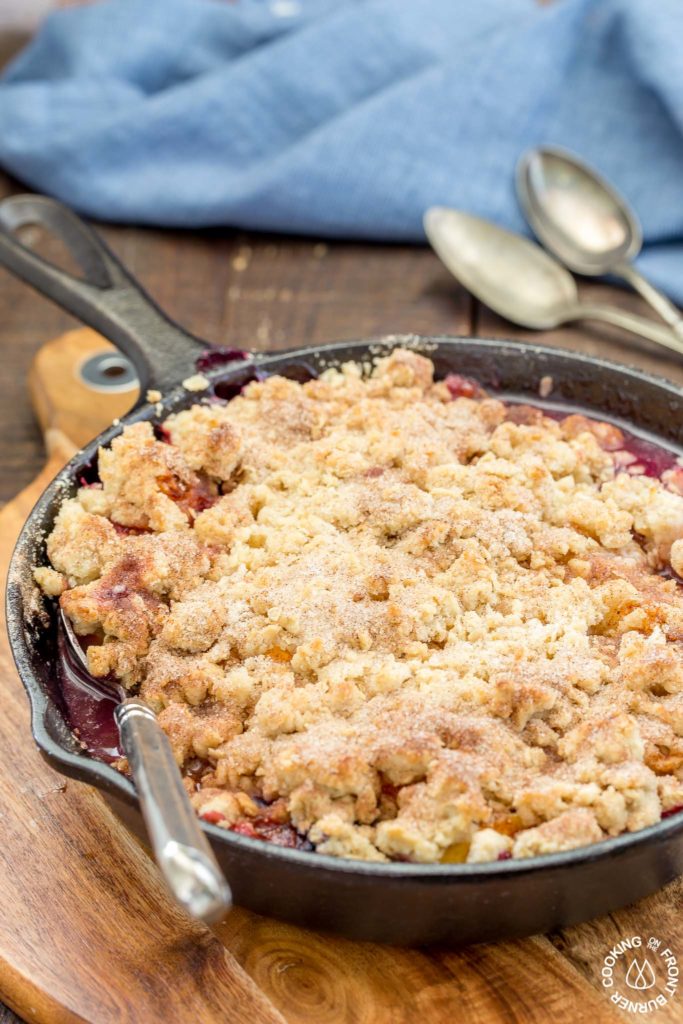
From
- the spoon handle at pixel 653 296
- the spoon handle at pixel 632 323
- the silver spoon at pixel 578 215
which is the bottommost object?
the spoon handle at pixel 632 323

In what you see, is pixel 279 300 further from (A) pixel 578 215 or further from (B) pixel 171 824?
(B) pixel 171 824

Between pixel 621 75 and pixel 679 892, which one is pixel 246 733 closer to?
pixel 679 892

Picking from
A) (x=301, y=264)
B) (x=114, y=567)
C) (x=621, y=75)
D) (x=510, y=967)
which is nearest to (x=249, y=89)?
(x=301, y=264)

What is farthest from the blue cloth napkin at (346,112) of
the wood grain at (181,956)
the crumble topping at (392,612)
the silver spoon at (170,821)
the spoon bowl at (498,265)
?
the silver spoon at (170,821)

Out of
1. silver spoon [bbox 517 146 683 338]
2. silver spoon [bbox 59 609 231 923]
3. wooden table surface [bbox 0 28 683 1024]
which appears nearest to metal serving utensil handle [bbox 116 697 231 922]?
silver spoon [bbox 59 609 231 923]

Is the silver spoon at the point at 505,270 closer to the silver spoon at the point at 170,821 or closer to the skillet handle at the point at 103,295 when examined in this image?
the skillet handle at the point at 103,295

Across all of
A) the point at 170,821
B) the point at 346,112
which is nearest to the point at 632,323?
the point at 346,112

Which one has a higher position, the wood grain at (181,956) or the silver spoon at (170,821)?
the silver spoon at (170,821)

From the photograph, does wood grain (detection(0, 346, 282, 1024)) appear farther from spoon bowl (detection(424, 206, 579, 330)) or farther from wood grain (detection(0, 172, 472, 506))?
spoon bowl (detection(424, 206, 579, 330))
